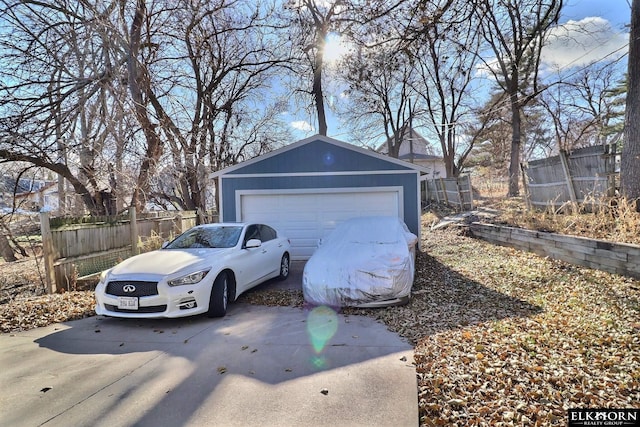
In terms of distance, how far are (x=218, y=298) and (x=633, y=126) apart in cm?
815

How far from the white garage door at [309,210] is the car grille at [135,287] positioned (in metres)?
5.47

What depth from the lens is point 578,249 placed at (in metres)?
6.63

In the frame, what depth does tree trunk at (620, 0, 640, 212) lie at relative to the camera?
6.99 m

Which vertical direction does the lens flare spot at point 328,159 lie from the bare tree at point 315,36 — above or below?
below

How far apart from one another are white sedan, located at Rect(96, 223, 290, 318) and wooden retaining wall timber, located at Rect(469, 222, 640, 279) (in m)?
5.62

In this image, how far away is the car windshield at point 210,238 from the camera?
6.25m

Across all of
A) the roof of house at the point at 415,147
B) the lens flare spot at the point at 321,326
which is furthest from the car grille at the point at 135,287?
the roof of house at the point at 415,147

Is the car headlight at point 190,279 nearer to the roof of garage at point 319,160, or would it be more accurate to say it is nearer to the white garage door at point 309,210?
the white garage door at point 309,210

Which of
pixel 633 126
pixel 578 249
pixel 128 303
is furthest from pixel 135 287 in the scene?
pixel 633 126

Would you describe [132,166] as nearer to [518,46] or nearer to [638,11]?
[638,11]

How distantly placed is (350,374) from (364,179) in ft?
23.2

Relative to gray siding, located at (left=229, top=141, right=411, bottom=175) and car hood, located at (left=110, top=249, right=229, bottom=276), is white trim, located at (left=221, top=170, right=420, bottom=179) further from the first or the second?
car hood, located at (left=110, top=249, right=229, bottom=276)

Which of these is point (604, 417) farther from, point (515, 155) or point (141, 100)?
point (515, 155)

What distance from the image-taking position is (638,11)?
Answer: 280 inches
